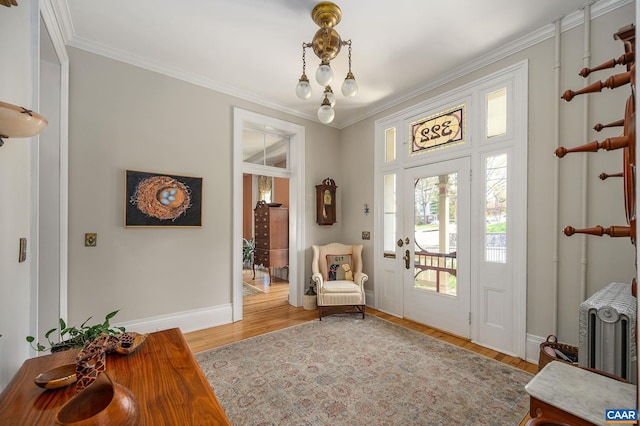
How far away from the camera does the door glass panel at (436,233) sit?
3143mm

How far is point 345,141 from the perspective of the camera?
459 cm

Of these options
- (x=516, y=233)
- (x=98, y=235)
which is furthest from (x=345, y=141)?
(x=98, y=235)

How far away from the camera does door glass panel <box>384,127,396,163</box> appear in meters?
3.86

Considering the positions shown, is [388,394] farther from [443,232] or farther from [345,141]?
[345,141]

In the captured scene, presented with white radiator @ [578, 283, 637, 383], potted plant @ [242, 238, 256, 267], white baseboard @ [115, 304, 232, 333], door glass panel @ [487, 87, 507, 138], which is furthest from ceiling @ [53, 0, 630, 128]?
potted plant @ [242, 238, 256, 267]

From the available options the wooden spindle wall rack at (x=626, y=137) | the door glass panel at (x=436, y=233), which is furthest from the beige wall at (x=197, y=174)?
the wooden spindle wall rack at (x=626, y=137)

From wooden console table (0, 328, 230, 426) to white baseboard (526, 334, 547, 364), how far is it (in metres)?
2.82

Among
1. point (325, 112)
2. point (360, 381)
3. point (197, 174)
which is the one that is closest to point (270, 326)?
point (360, 381)

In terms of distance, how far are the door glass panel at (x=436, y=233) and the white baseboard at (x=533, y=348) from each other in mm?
751

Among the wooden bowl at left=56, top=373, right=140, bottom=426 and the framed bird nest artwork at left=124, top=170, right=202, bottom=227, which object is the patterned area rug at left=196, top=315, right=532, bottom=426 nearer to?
the wooden bowl at left=56, top=373, right=140, bottom=426

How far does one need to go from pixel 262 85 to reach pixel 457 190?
104 inches

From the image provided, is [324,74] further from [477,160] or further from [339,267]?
[339,267]

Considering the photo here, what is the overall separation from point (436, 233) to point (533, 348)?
137 centimetres

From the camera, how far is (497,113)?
2834 millimetres
